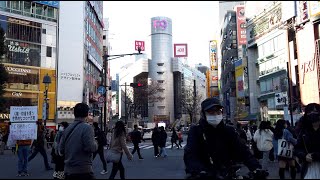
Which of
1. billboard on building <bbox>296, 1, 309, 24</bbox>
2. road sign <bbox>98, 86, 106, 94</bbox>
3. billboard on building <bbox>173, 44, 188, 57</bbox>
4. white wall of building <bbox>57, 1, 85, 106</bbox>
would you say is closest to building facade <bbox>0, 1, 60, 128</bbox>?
white wall of building <bbox>57, 1, 85, 106</bbox>

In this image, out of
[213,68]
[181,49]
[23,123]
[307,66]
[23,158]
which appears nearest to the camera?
[23,158]

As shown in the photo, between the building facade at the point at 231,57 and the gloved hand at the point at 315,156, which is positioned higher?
the building facade at the point at 231,57

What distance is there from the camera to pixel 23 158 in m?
11.6

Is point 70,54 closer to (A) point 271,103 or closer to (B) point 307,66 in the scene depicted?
(A) point 271,103

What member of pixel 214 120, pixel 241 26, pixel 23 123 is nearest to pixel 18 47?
pixel 241 26

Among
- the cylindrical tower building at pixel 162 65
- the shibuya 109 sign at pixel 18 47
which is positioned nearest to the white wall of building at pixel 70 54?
the shibuya 109 sign at pixel 18 47

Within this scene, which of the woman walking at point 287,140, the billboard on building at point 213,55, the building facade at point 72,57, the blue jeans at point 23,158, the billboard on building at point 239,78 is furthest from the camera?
the billboard on building at point 213,55

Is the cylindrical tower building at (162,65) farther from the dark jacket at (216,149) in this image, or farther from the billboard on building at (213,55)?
the dark jacket at (216,149)

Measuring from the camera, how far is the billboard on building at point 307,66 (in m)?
37.8

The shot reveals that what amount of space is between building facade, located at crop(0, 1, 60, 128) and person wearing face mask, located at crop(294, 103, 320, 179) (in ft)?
133

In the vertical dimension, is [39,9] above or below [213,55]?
below

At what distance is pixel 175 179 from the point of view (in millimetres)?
2473

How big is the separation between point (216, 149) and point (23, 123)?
10.7 metres

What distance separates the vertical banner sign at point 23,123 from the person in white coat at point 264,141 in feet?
23.2
